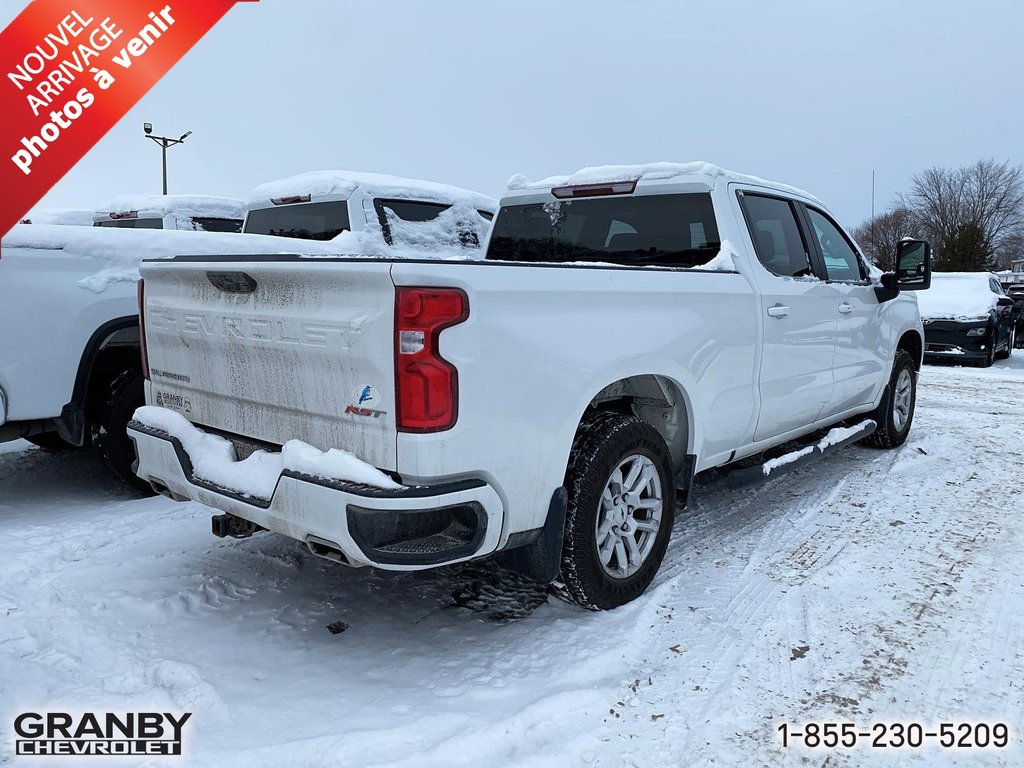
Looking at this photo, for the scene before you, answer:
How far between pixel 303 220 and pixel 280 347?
14.3ft

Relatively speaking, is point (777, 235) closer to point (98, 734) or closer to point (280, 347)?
point (280, 347)

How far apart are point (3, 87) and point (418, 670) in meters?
6.17

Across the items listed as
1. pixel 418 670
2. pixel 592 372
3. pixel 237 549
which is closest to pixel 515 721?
pixel 418 670

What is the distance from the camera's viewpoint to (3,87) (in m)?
6.23

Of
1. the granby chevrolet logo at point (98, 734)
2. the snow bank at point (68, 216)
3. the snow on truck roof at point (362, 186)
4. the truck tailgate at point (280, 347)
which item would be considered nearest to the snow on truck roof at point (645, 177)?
the snow on truck roof at point (362, 186)

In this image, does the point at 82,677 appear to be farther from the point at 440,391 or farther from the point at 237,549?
the point at 440,391

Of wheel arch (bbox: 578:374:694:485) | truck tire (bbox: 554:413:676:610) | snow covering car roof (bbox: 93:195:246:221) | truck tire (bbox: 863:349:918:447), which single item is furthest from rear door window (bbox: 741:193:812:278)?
snow covering car roof (bbox: 93:195:246:221)

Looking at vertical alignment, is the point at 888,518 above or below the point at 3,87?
below

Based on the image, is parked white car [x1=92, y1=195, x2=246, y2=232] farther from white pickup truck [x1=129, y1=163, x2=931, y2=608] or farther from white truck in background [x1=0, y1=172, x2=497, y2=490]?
white pickup truck [x1=129, y1=163, x2=931, y2=608]

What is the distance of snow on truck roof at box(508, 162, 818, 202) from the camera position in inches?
159

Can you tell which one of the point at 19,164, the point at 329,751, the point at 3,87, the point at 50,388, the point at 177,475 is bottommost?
the point at 329,751

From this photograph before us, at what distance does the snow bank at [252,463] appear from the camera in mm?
2492

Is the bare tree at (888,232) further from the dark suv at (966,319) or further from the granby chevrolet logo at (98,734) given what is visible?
the granby chevrolet logo at (98,734)

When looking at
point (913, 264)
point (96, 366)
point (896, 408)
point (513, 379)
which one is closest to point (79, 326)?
point (96, 366)
